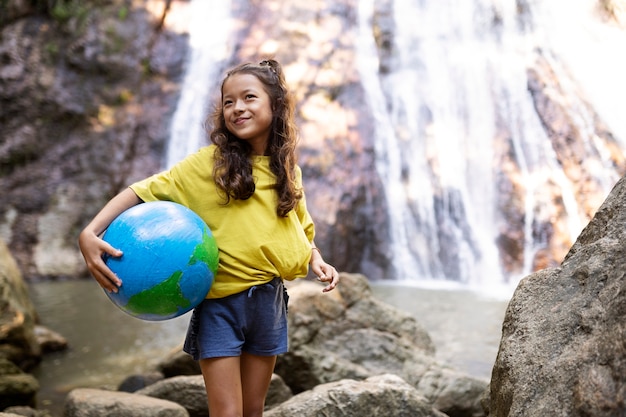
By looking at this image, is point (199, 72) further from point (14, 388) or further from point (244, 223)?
Result: point (244, 223)

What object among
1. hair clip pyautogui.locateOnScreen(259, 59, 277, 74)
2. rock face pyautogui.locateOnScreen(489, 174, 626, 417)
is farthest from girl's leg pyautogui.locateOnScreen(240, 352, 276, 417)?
hair clip pyautogui.locateOnScreen(259, 59, 277, 74)

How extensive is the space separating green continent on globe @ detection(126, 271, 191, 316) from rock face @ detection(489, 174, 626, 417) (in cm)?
109

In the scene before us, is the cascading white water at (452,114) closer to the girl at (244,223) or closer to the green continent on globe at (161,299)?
the girl at (244,223)

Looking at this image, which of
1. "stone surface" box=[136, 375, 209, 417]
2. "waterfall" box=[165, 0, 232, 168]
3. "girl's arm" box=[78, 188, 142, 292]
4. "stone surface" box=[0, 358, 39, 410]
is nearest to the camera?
"girl's arm" box=[78, 188, 142, 292]

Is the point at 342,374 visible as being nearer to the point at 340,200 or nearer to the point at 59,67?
the point at 340,200

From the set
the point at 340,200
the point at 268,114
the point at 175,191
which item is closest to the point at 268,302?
the point at 175,191

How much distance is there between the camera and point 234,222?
2312mm

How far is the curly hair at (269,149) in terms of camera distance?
7.47 ft

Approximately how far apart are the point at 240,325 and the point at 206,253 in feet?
0.99

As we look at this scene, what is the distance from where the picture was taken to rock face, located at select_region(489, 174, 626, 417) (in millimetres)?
1623

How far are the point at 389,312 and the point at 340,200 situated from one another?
5.08 metres

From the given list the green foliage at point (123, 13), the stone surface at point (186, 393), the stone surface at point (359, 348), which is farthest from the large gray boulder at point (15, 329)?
the green foliage at point (123, 13)

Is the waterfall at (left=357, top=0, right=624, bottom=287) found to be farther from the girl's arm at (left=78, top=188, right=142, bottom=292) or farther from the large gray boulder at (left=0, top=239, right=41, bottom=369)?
the girl's arm at (left=78, top=188, right=142, bottom=292)

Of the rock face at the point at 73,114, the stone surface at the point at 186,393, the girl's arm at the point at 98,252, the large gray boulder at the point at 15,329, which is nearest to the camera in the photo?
the girl's arm at the point at 98,252
